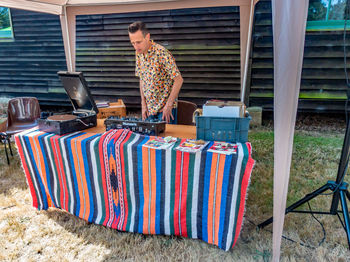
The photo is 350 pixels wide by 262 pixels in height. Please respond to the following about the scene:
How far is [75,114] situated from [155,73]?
799 mm

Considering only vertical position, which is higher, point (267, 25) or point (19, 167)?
point (267, 25)

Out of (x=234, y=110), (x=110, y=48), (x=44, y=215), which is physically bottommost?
(x=44, y=215)

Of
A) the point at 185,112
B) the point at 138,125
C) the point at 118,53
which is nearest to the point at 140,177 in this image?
the point at 138,125

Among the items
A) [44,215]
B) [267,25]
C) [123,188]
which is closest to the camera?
[123,188]

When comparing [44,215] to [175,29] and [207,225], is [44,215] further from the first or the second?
[175,29]

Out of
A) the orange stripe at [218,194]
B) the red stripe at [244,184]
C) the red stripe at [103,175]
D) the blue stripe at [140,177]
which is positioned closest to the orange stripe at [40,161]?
the red stripe at [103,175]

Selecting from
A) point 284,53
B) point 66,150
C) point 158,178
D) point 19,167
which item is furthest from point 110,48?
point 284,53

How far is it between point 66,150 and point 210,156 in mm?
1069

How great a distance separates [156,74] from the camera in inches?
90.4

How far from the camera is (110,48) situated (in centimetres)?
500

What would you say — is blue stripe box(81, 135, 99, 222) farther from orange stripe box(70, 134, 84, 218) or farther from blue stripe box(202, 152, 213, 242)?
blue stripe box(202, 152, 213, 242)

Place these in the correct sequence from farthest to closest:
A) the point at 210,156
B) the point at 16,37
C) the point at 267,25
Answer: the point at 16,37
the point at 267,25
the point at 210,156

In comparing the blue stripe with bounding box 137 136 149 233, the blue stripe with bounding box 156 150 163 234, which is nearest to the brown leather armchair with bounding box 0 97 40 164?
the blue stripe with bounding box 137 136 149 233

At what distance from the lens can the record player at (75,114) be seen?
6.19 feet
